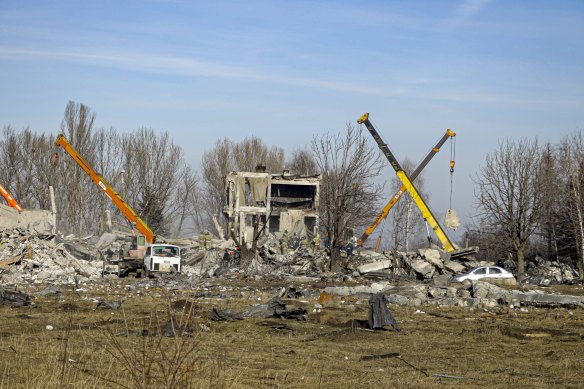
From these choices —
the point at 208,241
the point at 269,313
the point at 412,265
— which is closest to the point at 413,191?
the point at 412,265

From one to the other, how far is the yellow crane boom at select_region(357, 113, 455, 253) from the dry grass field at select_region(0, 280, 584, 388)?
21944 mm

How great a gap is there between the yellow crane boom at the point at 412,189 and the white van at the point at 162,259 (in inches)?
596

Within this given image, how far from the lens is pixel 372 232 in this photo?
5488 cm

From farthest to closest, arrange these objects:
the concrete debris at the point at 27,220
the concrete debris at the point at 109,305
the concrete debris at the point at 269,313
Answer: the concrete debris at the point at 27,220, the concrete debris at the point at 109,305, the concrete debris at the point at 269,313

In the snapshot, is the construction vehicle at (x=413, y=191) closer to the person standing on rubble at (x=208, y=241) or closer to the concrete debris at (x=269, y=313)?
the person standing on rubble at (x=208, y=241)

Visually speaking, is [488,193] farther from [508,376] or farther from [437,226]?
[508,376]

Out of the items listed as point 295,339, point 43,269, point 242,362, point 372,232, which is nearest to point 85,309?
point 295,339

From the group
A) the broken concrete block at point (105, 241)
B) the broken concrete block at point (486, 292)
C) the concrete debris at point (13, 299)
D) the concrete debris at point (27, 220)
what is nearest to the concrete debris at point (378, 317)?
the broken concrete block at point (486, 292)

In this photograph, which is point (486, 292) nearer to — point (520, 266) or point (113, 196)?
point (520, 266)

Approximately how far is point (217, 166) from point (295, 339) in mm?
63165

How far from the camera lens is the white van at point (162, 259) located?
34.7 m

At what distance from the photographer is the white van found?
3466 centimetres

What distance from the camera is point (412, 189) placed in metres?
45.0

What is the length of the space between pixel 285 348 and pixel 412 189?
3272 cm
